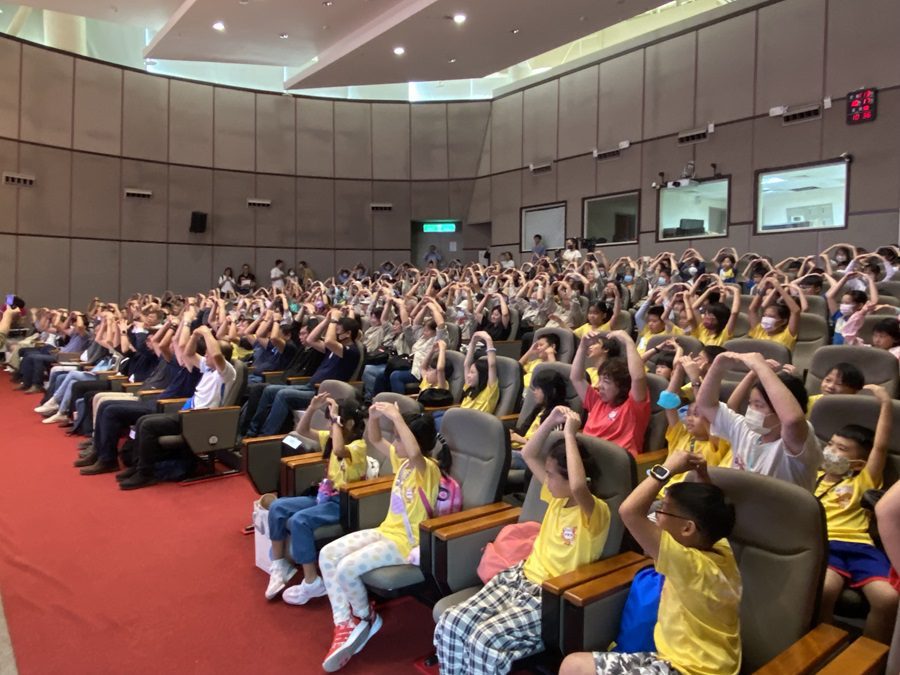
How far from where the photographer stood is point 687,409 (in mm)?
3016

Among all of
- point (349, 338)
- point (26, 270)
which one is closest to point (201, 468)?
point (349, 338)

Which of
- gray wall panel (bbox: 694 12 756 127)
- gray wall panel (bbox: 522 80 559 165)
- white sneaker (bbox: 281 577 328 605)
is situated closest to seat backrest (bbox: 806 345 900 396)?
white sneaker (bbox: 281 577 328 605)

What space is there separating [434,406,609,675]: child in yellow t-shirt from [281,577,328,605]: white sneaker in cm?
99

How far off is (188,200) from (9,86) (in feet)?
12.6

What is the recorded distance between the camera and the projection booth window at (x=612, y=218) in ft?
41.9

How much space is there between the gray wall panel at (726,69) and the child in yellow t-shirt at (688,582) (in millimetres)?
10799

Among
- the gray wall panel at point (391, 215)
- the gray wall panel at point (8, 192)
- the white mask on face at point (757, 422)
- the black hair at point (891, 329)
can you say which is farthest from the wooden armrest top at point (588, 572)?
the gray wall panel at point (391, 215)

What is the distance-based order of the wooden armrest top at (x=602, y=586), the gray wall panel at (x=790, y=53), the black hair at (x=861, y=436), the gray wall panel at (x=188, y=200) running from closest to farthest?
1. the wooden armrest top at (x=602, y=586)
2. the black hair at (x=861, y=436)
3. the gray wall panel at (x=790, y=53)
4. the gray wall panel at (x=188, y=200)

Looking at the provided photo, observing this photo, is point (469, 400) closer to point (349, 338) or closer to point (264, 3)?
point (349, 338)

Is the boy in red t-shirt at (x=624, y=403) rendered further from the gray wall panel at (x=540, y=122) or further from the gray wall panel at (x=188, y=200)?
the gray wall panel at (x=188, y=200)

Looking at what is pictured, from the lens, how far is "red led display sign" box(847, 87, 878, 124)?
934cm

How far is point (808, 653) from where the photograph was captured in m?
1.72

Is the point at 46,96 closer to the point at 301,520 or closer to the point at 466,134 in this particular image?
the point at 466,134

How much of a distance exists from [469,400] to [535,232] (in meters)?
11.2
